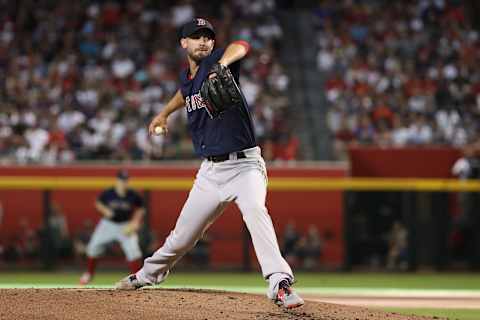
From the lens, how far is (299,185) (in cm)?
1630

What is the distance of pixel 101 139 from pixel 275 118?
3.31 meters

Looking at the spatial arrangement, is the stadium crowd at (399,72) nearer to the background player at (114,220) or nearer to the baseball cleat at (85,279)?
the background player at (114,220)

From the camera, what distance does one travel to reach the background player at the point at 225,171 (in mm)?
6516

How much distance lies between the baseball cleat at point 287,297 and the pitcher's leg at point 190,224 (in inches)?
27.8

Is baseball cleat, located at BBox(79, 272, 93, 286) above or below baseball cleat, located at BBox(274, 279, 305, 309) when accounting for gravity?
below

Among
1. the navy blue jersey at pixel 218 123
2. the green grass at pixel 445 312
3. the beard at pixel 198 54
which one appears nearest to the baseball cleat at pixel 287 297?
the navy blue jersey at pixel 218 123

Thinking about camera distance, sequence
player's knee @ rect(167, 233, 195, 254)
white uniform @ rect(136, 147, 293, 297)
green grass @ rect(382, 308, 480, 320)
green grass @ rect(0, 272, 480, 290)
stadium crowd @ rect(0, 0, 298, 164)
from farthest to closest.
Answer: stadium crowd @ rect(0, 0, 298, 164)
green grass @ rect(0, 272, 480, 290)
green grass @ rect(382, 308, 480, 320)
player's knee @ rect(167, 233, 195, 254)
white uniform @ rect(136, 147, 293, 297)

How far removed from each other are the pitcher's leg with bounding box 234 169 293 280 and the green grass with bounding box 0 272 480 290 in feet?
A: 22.7

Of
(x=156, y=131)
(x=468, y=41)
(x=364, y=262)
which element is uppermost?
(x=468, y=41)

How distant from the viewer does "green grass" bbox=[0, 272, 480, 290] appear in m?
13.7

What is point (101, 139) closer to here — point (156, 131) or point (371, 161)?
point (371, 161)

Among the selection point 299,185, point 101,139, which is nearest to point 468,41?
point 299,185

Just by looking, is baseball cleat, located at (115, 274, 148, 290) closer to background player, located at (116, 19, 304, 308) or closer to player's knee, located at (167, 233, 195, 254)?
player's knee, located at (167, 233, 195, 254)

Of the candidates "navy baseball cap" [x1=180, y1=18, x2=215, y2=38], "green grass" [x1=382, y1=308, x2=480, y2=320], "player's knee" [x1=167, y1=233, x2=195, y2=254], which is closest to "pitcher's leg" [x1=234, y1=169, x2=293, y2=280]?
"player's knee" [x1=167, y1=233, x2=195, y2=254]
